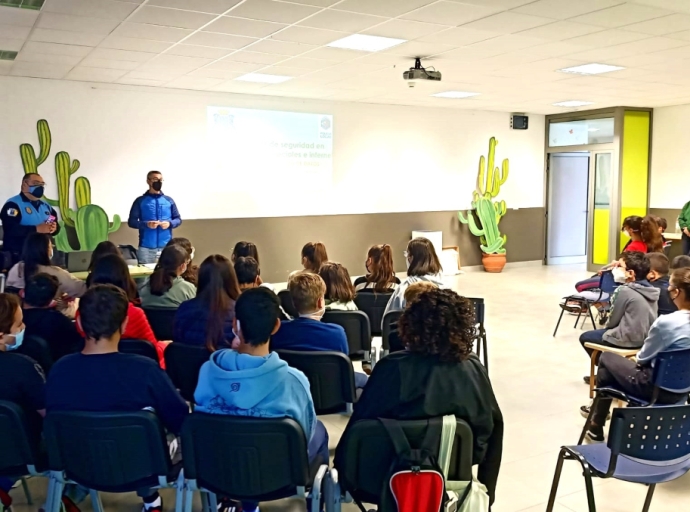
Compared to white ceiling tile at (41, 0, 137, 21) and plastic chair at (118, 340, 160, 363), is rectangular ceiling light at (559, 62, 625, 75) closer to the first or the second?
white ceiling tile at (41, 0, 137, 21)

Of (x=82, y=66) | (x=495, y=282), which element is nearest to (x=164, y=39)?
(x=82, y=66)

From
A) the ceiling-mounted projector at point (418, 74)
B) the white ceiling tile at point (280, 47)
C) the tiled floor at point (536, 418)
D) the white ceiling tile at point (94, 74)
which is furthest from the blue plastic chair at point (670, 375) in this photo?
the white ceiling tile at point (94, 74)

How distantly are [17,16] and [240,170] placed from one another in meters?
4.53

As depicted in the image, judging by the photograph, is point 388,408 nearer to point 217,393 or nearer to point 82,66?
point 217,393

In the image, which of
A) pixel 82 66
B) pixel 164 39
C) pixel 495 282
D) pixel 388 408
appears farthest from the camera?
pixel 495 282

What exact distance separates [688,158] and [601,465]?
10.0 metres

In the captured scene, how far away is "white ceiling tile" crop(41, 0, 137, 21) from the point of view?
4812mm

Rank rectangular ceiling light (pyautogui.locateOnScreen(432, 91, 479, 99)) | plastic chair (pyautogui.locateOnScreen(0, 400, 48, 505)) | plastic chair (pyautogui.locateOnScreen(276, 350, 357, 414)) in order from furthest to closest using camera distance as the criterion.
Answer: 1. rectangular ceiling light (pyautogui.locateOnScreen(432, 91, 479, 99))
2. plastic chair (pyautogui.locateOnScreen(276, 350, 357, 414))
3. plastic chair (pyautogui.locateOnScreen(0, 400, 48, 505))

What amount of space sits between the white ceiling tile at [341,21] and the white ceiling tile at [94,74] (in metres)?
3.12

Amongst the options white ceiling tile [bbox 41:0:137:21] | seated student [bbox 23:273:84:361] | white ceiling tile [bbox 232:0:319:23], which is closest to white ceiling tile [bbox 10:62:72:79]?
white ceiling tile [bbox 41:0:137:21]

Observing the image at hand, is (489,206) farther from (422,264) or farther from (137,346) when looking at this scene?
(137,346)

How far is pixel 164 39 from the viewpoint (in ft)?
19.6

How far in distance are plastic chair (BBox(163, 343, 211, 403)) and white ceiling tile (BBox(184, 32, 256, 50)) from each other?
363 centimetres

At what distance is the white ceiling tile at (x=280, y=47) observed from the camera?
617 centimetres
